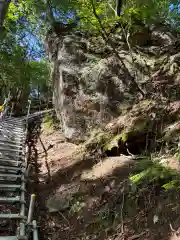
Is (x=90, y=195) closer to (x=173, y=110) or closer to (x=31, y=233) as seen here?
(x=31, y=233)

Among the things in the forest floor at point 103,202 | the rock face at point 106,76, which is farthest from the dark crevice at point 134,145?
the rock face at point 106,76

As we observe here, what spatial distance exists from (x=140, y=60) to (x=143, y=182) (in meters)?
4.59

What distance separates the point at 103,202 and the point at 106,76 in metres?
4.05

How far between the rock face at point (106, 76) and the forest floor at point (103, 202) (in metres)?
1.48

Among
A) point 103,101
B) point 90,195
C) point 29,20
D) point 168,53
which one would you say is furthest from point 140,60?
point 29,20

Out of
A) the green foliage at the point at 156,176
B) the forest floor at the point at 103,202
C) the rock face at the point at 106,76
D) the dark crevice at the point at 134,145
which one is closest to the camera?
the forest floor at the point at 103,202

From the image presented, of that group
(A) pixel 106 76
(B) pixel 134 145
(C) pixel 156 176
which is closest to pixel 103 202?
(C) pixel 156 176

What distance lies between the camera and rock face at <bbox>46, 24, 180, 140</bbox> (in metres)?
7.00

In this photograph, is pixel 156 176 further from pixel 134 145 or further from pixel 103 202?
pixel 134 145

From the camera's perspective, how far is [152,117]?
5.82 metres

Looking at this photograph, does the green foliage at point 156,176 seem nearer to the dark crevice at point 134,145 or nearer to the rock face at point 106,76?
the dark crevice at point 134,145

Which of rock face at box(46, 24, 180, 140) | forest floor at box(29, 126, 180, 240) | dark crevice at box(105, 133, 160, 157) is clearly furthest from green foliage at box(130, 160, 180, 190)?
rock face at box(46, 24, 180, 140)

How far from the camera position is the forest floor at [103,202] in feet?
11.7

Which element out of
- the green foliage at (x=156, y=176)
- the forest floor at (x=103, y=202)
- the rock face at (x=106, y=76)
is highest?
the rock face at (x=106, y=76)
